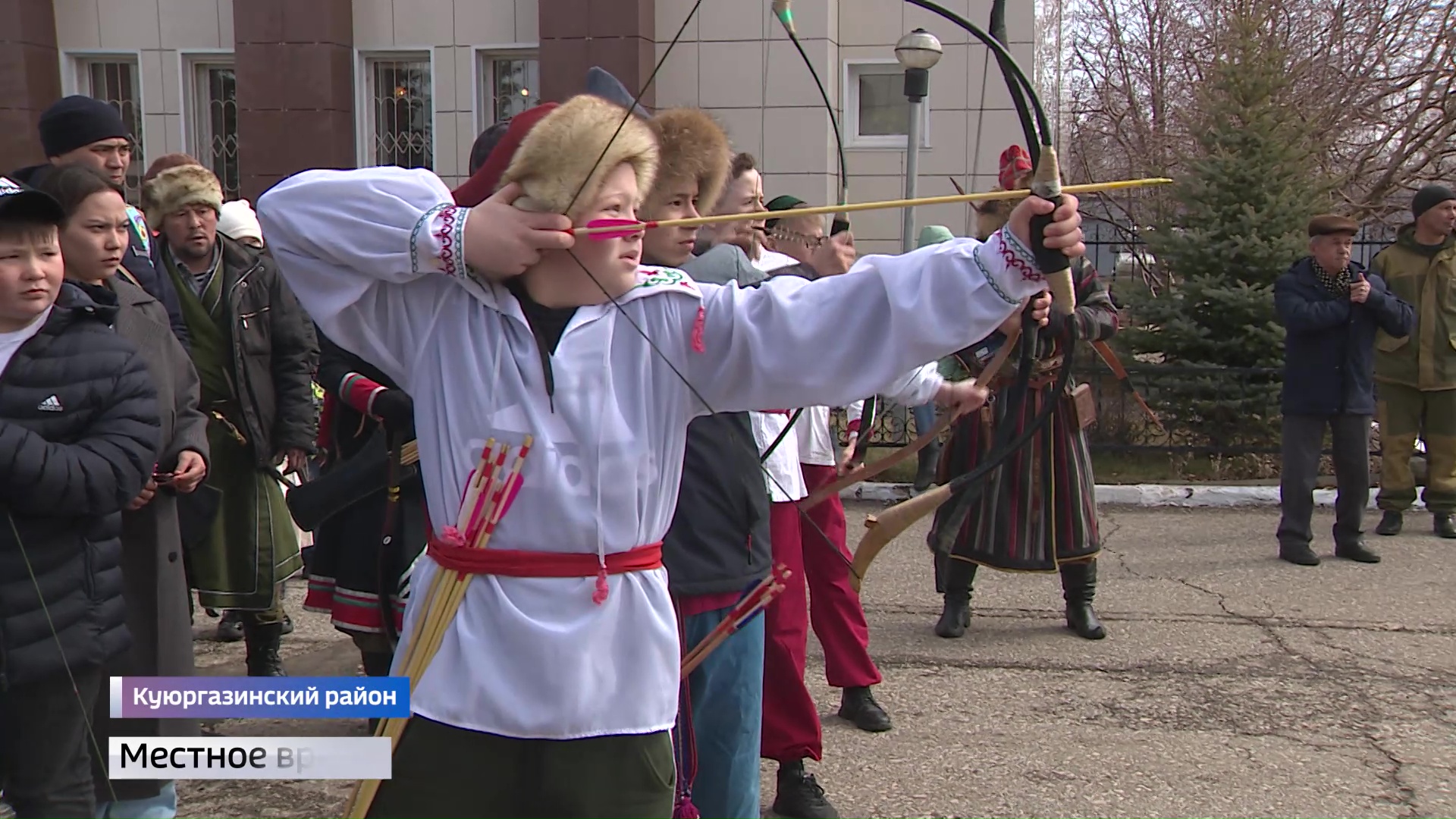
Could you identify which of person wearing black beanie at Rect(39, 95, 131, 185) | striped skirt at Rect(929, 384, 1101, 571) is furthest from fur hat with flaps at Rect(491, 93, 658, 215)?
striped skirt at Rect(929, 384, 1101, 571)

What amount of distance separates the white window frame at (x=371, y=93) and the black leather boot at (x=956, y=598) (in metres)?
7.01

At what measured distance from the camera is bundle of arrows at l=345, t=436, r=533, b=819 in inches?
75.7

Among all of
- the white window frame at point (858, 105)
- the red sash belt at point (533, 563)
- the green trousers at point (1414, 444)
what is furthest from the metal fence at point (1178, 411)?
the red sash belt at point (533, 563)

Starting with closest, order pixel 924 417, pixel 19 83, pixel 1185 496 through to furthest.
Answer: pixel 1185 496 < pixel 924 417 < pixel 19 83

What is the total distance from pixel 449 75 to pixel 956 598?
7268mm

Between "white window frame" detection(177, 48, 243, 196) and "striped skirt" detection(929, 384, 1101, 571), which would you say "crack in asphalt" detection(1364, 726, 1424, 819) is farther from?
"white window frame" detection(177, 48, 243, 196)

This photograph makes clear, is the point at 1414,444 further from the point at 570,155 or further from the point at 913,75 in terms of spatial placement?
the point at 570,155

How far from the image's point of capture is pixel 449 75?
1068cm

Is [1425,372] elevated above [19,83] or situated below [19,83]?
below

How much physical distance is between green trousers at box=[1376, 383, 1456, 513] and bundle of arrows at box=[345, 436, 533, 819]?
6.29m

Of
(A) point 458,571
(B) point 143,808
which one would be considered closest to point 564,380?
(A) point 458,571

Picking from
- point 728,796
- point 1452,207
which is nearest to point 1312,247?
point 1452,207

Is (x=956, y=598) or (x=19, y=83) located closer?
(x=956, y=598)
